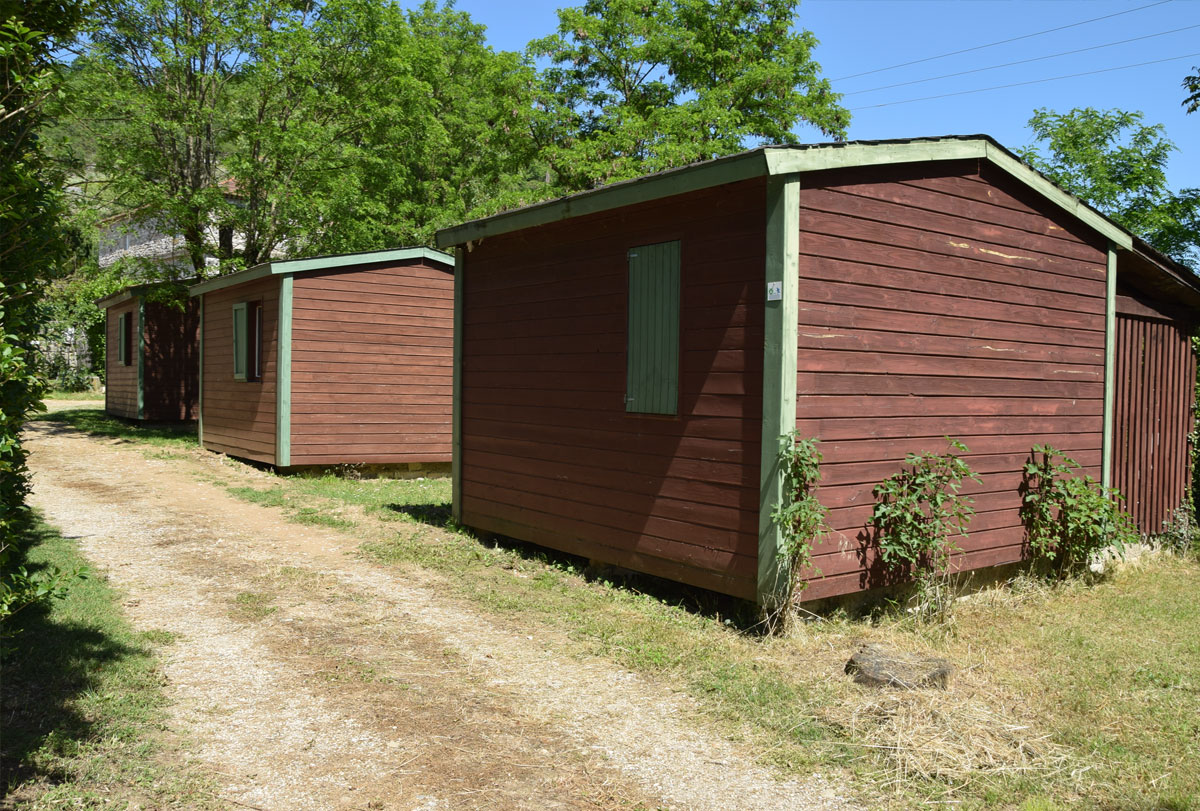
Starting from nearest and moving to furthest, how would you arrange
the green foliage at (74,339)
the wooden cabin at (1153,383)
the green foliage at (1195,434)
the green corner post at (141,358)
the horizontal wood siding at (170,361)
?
the wooden cabin at (1153,383) < the green foliage at (1195,434) < the green corner post at (141,358) < the horizontal wood siding at (170,361) < the green foliage at (74,339)

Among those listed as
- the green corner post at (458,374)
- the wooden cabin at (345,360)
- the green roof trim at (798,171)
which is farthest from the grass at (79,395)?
the green roof trim at (798,171)

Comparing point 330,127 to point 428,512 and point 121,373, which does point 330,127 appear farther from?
point 428,512

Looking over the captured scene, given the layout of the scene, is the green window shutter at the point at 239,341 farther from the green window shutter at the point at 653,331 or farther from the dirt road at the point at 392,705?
the green window shutter at the point at 653,331

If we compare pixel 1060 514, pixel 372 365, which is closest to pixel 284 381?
pixel 372 365

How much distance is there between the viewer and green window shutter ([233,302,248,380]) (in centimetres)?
1430

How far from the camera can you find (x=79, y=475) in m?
12.6

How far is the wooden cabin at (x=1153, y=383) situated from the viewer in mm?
8344

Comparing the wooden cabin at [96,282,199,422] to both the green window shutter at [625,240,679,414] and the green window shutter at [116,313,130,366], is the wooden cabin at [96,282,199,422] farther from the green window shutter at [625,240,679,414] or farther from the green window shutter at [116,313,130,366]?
the green window shutter at [625,240,679,414]

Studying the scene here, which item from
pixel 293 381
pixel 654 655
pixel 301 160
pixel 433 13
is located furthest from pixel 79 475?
pixel 433 13

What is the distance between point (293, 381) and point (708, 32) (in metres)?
18.4

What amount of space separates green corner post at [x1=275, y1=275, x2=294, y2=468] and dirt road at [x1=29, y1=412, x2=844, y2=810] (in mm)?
5074

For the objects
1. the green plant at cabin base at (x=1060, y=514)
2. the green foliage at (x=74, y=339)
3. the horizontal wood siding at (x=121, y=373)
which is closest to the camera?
the green plant at cabin base at (x=1060, y=514)

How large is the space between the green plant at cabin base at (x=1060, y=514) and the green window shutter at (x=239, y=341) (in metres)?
11.6

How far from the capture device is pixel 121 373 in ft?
70.4
